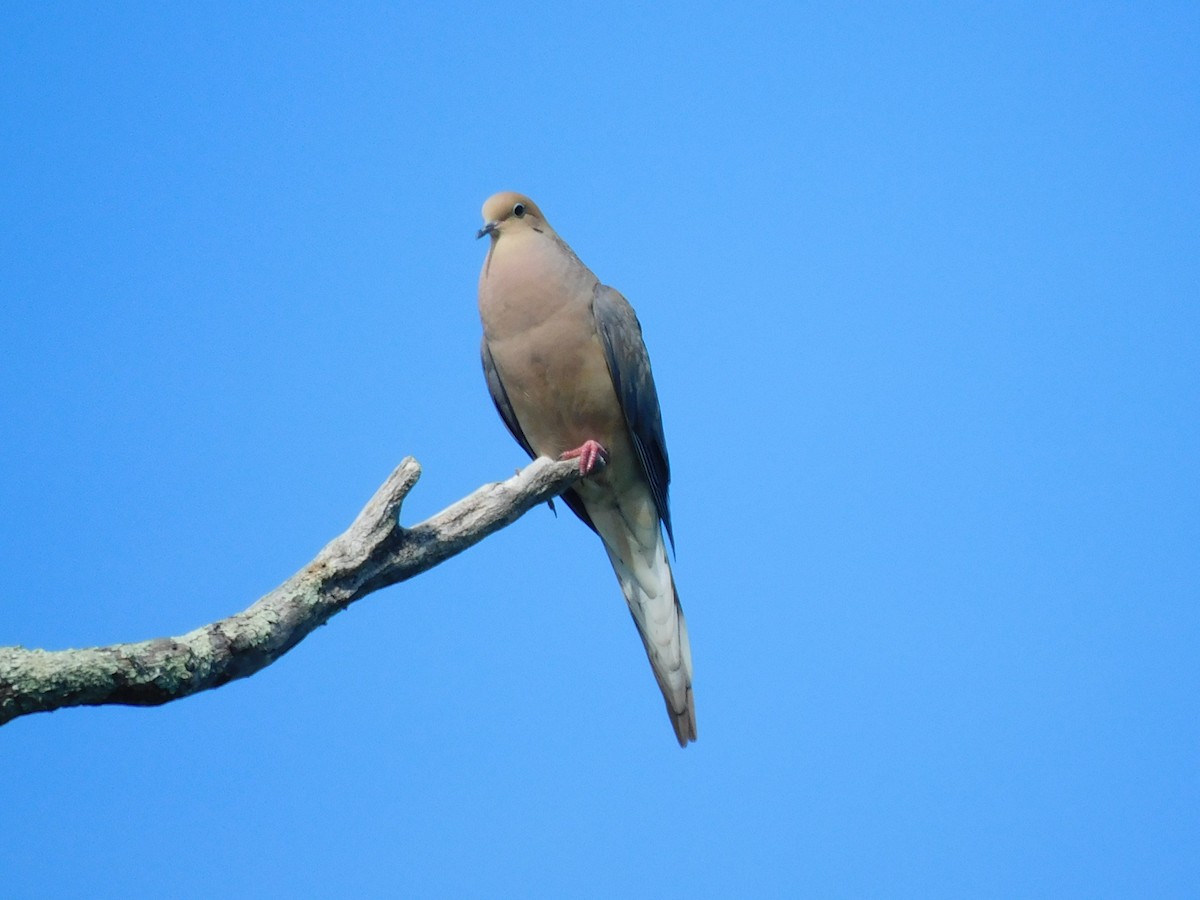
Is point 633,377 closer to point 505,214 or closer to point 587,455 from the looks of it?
point 587,455

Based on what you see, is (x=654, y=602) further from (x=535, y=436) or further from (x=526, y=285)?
(x=526, y=285)

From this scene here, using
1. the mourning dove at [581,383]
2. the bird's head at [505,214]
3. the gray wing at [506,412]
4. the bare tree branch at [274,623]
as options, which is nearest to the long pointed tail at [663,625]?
the mourning dove at [581,383]

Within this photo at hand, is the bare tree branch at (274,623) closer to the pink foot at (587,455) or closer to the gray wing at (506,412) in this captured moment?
the pink foot at (587,455)

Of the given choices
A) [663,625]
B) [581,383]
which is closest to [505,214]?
[581,383]

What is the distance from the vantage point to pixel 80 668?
2469 millimetres

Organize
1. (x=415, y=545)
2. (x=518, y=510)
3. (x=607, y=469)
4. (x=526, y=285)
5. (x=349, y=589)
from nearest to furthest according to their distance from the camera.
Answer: (x=349, y=589)
(x=415, y=545)
(x=518, y=510)
(x=526, y=285)
(x=607, y=469)

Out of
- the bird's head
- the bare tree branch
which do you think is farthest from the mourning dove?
the bare tree branch

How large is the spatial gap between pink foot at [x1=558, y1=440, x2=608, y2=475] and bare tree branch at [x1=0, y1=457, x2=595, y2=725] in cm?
52

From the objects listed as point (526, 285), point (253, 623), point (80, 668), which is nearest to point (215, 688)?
point (253, 623)

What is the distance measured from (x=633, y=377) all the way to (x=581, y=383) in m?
0.21

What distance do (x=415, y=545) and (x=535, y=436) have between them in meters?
1.42

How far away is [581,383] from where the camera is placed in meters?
4.61

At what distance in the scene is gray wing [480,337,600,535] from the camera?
4832 mm

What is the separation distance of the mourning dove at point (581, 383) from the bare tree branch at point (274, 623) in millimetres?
591
